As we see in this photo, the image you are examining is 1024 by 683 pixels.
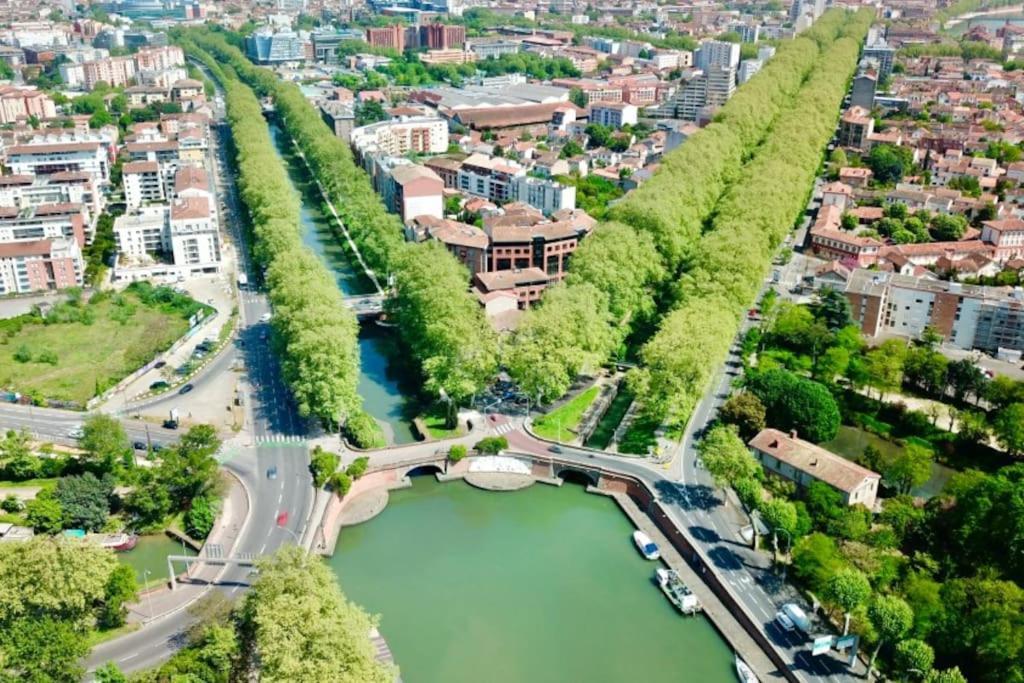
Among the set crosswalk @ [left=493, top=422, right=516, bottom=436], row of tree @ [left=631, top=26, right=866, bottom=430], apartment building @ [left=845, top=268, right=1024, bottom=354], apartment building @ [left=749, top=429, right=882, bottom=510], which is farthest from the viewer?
apartment building @ [left=845, top=268, right=1024, bottom=354]

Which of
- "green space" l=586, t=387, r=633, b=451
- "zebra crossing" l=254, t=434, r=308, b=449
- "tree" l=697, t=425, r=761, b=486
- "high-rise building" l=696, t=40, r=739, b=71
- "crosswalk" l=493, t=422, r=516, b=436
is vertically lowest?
"green space" l=586, t=387, r=633, b=451

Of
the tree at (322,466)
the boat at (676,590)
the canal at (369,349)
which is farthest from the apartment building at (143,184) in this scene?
the boat at (676,590)

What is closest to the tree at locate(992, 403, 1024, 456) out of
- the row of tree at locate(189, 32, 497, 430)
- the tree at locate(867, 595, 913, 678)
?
the tree at locate(867, 595, 913, 678)

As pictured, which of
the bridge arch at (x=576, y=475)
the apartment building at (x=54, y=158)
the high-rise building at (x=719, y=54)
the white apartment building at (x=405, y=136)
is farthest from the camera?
the high-rise building at (x=719, y=54)

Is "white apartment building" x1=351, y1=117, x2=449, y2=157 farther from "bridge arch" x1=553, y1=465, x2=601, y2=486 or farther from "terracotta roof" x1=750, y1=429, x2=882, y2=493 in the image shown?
"terracotta roof" x1=750, y1=429, x2=882, y2=493

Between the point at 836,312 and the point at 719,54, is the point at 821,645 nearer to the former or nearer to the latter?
the point at 836,312

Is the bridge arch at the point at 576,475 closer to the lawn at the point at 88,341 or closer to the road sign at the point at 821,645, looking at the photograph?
the road sign at the point at 821,645

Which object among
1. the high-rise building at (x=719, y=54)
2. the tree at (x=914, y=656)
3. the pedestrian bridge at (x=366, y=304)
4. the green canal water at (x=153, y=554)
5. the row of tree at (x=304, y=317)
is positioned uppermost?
the high-rise building at (x=719, y=54)
